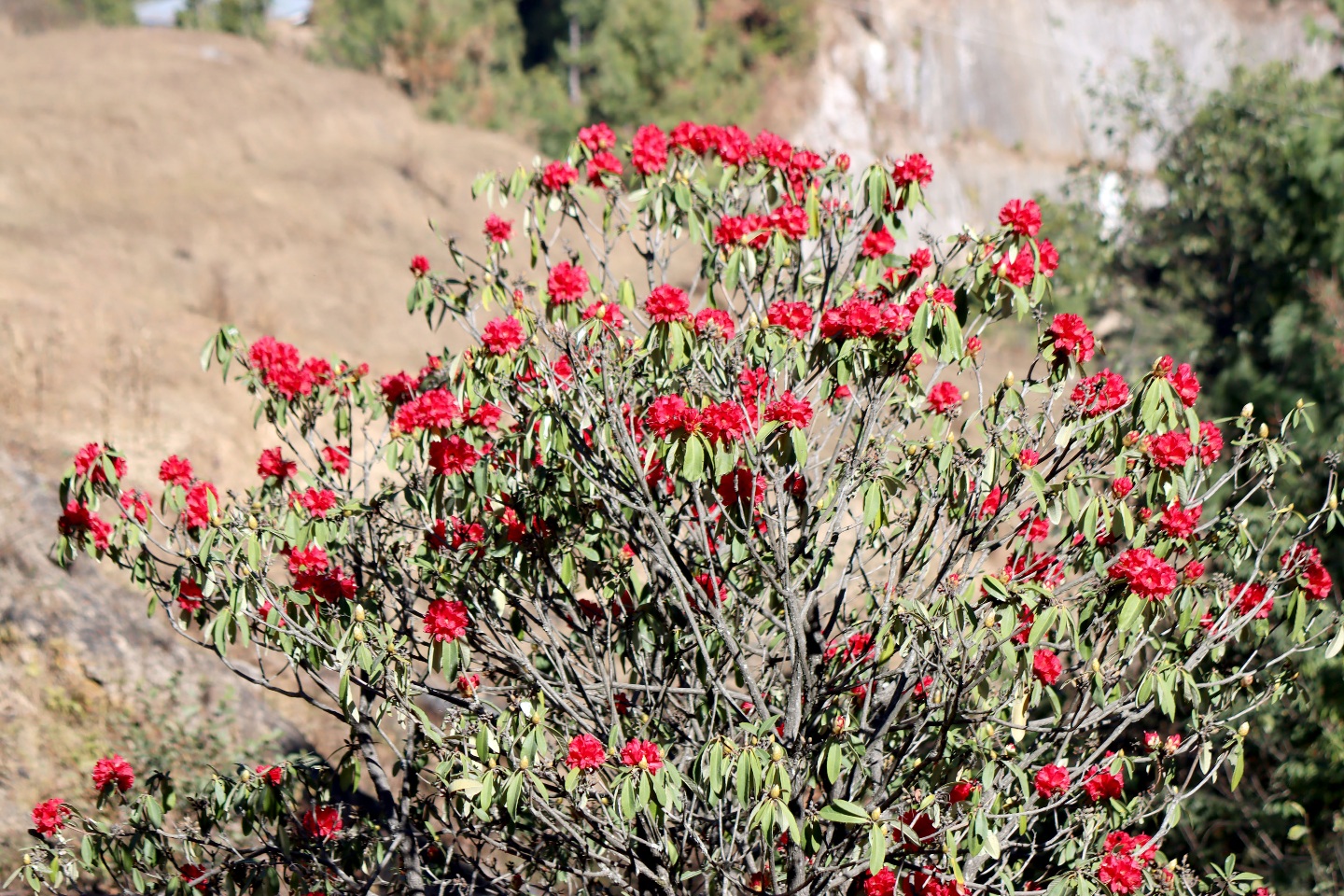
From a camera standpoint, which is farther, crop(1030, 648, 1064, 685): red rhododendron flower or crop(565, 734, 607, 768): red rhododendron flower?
crop(1030, 648, 1064, 685): red rhododendron flower

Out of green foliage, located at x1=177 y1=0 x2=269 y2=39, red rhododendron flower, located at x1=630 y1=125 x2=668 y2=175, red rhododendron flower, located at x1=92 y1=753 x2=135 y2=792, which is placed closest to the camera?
red rhododendron flower, located at x1=92 y1=753 x2=135 y2=792

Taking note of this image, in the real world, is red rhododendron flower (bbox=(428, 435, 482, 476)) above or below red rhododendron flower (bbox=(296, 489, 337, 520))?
above

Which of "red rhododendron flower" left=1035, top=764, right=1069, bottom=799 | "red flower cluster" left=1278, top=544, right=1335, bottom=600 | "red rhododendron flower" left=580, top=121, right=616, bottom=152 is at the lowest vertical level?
"red rhododendron flower" left=1035, top=764, right=1069, bottom=799

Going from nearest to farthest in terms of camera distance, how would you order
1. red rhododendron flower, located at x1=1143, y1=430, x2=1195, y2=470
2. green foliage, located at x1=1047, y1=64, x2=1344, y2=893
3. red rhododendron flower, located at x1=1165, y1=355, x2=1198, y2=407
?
red rhododendron flower, located at x1=1165, y1=355, x2=1198, y2=407 → red rhododendron flower, located at x1=1143, y1=430, x2=1195, y2=470 → green foliage, located at x1=1047, y1=64, x2=1344, y2=893

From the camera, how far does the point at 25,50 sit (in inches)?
1095

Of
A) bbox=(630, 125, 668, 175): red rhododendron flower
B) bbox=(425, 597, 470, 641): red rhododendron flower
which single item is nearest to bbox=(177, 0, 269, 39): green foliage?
bbox=(630, 125, 668, 175): red rhododendron flower

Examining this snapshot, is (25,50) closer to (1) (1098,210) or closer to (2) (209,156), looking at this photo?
(2) (209,156)

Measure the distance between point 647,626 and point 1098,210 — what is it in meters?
16.8

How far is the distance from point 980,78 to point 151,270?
1436 inches

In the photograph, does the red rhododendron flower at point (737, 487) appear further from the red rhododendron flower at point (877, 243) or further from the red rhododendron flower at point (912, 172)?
the red rhododendron flower at point (912, 172)

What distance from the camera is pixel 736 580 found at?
5105 millimetres

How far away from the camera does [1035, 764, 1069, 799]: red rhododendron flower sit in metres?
4.05

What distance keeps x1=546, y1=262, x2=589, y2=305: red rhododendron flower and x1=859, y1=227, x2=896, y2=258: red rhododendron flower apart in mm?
1396

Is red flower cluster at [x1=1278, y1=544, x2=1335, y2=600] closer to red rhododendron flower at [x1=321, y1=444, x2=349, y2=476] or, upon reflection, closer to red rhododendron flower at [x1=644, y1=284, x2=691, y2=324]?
red rhododendron flower at [x1=644, y1=284, x2=691, y2=324]
